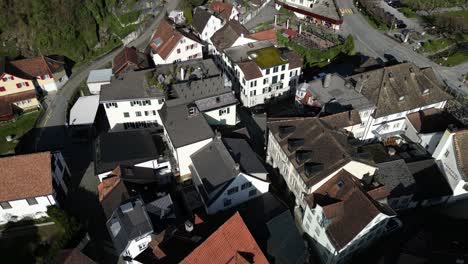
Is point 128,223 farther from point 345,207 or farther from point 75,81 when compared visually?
point 75,81

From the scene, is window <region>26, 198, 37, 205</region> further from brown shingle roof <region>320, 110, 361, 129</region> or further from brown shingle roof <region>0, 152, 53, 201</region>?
brown shingle roof <region>320, 110, 361, 129</region>

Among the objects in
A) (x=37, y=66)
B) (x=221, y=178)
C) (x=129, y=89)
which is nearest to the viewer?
(x=221, y=178)

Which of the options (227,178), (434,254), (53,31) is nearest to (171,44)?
(53,31)

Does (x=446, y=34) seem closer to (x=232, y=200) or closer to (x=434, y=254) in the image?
(x=434, y=254)

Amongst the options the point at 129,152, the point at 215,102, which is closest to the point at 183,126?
the point at 215,102

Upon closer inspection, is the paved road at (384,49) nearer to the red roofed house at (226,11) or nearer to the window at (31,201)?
the red roofed house at (226,11)

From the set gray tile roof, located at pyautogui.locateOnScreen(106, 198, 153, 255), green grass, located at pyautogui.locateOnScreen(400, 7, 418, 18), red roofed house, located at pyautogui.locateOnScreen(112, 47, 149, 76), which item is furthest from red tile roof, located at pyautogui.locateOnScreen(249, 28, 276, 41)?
gray tile roof, located at pyautogui.locateOnScreen(106, 198, 153, 255)
